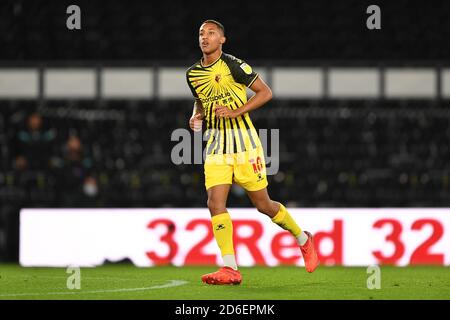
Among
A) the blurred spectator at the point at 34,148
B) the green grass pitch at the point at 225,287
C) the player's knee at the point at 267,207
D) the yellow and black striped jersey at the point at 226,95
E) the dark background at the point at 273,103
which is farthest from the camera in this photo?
the dark background at the point at 273,103

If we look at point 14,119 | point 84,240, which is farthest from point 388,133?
point 84,240

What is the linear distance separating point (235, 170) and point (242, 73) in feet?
2.32

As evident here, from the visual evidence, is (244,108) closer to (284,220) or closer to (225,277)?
(284,220)

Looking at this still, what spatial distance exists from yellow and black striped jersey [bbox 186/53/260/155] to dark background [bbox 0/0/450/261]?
9.92 m

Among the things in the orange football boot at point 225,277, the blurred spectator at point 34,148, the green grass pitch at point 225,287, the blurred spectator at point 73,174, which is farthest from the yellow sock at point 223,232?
the blurred spectator at point 34,148

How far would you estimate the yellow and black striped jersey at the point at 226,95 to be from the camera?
22.3 feet

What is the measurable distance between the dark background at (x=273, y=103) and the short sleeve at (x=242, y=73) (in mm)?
10029

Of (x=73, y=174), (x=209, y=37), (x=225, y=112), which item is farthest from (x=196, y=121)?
(x=73, y=174)

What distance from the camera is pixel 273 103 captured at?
22.2m

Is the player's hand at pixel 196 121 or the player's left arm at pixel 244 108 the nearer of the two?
the player's left arm at pixel 244 108

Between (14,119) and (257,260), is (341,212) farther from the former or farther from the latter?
(14,119)

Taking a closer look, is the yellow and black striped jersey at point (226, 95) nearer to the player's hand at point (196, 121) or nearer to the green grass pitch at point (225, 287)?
the player's hand at point (196, 121)

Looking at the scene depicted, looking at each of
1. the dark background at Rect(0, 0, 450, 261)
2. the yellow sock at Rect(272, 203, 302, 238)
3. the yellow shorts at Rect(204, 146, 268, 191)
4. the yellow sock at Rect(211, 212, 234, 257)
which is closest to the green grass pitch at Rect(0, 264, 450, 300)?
the yellow sock at Rect(211, 212, 234, 257)

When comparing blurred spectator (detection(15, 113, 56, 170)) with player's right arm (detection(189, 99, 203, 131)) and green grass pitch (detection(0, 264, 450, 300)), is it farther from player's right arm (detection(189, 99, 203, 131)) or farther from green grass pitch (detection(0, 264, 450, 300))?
player's right arm (detection(189, 99, 203, 131))
